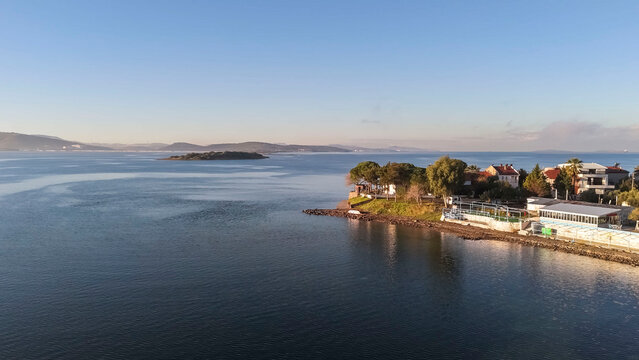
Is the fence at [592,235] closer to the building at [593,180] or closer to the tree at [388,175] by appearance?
the building at [593,180]

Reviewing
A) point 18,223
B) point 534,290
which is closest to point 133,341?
point 534,290

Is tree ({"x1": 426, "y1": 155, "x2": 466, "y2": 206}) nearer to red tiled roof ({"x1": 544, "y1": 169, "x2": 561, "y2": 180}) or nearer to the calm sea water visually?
the calm sea water

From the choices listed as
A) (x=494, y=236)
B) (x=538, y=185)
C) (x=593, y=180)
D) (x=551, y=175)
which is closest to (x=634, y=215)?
(x=494, y=236)

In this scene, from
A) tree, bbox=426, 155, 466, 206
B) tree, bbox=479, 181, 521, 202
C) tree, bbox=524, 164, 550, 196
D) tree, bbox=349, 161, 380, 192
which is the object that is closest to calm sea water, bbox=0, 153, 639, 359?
tree, bbox=426, 155, 466, 206

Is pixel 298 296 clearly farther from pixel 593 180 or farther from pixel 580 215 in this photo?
pixel 593 180

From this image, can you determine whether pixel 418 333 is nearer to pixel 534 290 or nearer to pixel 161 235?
pixel 534 290
